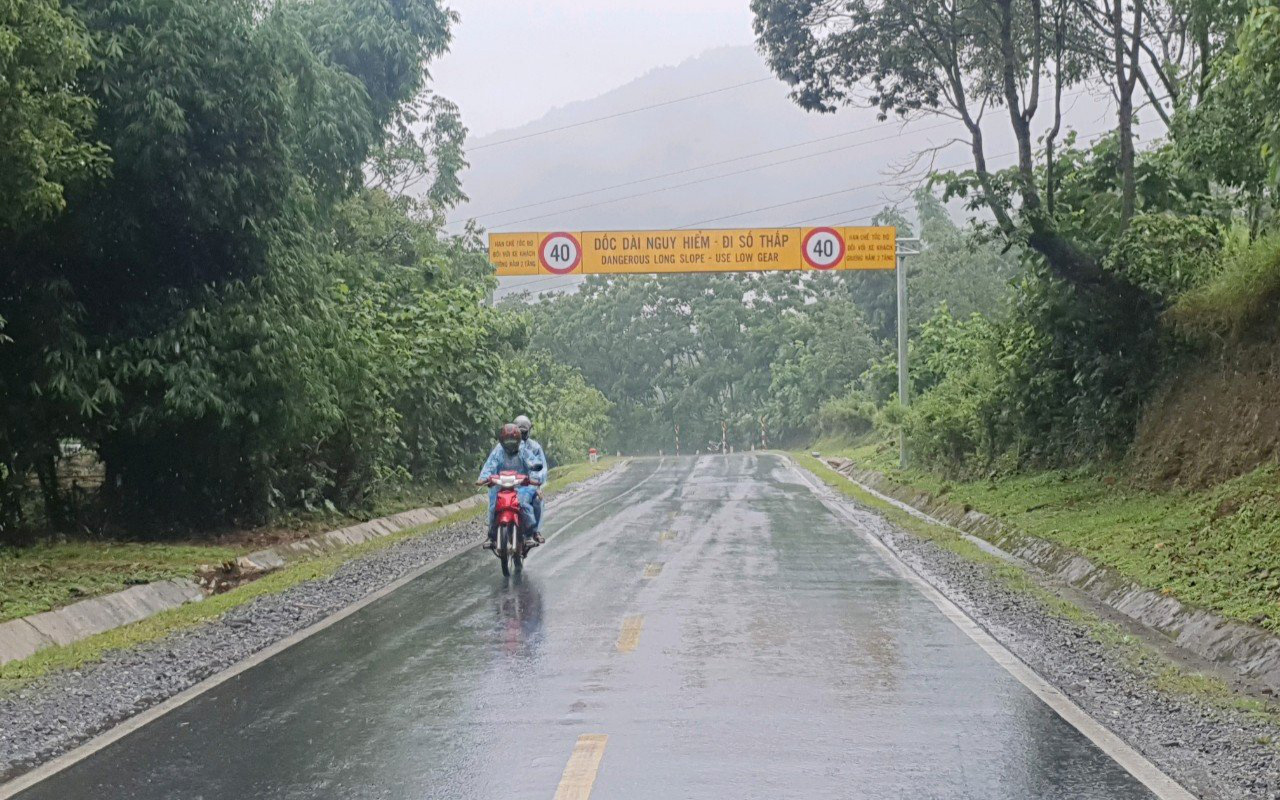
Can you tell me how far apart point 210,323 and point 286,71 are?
12.0 ft

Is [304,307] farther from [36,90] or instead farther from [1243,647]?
[1243,647]

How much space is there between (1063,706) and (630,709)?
2.72 m

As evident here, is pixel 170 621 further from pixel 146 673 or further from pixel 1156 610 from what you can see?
pixel 1156 610

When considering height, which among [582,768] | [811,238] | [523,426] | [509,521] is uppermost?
[811,238]

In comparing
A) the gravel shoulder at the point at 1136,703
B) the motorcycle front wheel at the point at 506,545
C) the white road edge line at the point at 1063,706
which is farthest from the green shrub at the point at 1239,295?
the motorcycle front wheel at the point at 506,545

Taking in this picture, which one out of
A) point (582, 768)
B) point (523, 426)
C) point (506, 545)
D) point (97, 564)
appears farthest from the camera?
point (523, 426)

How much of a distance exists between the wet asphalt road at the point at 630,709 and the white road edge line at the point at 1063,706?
0.30 feet

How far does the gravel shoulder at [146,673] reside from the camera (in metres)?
8.15

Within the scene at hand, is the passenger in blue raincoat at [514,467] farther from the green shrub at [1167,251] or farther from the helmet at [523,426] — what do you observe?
the green shrub at [1167,251]

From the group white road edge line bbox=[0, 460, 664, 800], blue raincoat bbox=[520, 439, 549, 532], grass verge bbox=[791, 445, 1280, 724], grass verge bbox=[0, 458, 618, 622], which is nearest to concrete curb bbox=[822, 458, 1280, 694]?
grass verge bbox=[791, 445, 1280, 724]

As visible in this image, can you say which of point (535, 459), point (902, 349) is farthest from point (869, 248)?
point (535, 459)

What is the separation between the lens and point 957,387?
31328 mm

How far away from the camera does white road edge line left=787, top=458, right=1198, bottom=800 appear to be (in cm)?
667

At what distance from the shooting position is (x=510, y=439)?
1603 centimetres
